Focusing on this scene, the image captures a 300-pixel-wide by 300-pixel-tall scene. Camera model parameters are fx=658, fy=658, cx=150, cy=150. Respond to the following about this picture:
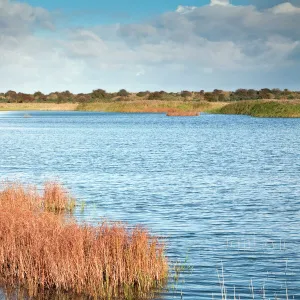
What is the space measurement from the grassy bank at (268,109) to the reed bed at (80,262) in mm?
112591

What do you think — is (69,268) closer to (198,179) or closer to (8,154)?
(198,179)

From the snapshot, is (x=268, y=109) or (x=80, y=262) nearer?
(x=80, y=262)

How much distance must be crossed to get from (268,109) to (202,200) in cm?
10664

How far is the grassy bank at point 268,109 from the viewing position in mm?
125562

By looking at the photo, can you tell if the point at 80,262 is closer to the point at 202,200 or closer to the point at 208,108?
the point at 202,200

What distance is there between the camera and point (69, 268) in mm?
13320

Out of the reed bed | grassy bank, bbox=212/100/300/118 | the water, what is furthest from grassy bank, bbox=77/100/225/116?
the reed bed

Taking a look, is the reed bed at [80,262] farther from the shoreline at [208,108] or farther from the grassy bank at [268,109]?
the shoreline at [208,108]

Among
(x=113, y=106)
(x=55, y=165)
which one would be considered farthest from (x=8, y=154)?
(x=113, y=106)

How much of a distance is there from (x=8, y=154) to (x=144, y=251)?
1435 inches

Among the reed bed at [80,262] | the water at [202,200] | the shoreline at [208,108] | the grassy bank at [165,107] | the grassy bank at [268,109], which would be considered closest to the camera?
the reed bed at [80,262]

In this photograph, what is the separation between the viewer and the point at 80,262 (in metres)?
13.3

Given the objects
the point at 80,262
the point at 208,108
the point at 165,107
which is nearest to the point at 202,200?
the point at 80,262

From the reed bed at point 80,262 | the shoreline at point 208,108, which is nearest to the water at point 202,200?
the reed bed at point 80,262
